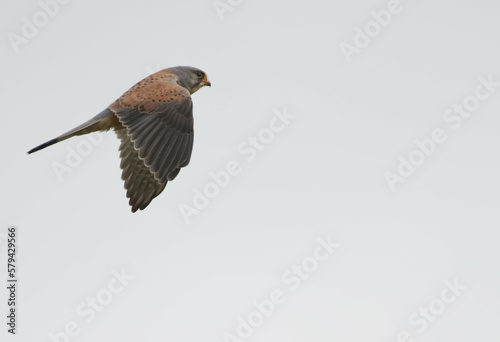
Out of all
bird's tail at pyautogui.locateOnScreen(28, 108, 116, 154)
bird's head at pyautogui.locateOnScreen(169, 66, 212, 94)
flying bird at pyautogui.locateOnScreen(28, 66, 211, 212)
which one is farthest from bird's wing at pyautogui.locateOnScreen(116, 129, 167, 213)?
bird's head at pyautogui.locateOnScreen(169, 66, 212, 94)

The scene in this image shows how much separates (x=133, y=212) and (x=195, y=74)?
7.58 ft

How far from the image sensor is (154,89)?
904 cm

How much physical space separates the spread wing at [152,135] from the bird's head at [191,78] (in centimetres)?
60

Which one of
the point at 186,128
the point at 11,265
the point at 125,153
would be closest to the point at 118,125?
the point at 125,153

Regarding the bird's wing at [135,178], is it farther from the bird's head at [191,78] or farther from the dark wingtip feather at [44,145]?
the bird's head at [191,78]

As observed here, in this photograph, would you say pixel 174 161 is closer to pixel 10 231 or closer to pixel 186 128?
pixel 186 128

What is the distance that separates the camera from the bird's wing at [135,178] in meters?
8.63

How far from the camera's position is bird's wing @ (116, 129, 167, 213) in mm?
8633

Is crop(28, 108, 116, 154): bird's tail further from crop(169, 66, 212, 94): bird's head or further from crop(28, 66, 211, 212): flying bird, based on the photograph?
crop(169, 66, 212, 94): bird's head

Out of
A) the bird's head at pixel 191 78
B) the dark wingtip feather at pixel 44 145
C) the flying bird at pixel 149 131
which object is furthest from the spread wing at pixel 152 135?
the dark wingtip feather at pixel 44 145

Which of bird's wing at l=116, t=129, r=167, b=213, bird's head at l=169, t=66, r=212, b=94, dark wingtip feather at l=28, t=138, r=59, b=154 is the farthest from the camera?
bird's head at l=169, t=66, r=212, b=94

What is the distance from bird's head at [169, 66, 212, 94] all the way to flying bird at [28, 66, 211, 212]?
0.47m

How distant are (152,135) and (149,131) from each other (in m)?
0.08

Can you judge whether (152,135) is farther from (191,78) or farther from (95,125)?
(191,78)
